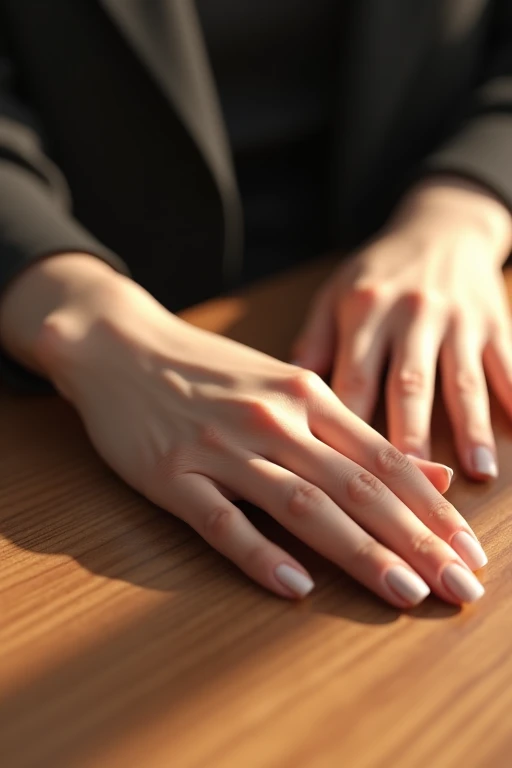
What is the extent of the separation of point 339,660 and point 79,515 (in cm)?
20

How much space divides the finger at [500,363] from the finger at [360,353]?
0.28 feet

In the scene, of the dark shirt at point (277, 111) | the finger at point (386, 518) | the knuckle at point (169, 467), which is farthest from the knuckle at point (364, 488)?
the dark shirt at point (277, 111)

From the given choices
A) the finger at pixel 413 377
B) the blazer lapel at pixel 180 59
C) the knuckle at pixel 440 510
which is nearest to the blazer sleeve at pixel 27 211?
the blazer lapel at pixel 180 59

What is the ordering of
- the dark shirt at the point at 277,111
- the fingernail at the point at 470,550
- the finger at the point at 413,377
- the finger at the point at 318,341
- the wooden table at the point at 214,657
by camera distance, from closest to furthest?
the wooden table at the point at 214,657 → the fingernail at the point at 470,550 → the finger at the point at 413,377 → the finger at the point at 318,341 → the dark shirt at the point at 277,111

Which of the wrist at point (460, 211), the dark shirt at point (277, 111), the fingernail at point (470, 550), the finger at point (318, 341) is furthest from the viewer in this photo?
the dark shirt at point (277, 111)

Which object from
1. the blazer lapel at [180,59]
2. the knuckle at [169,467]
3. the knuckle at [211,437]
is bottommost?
the knuckle at [169,467]

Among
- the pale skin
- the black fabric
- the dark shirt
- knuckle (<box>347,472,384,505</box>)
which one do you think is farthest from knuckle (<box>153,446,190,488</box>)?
the dark shirt

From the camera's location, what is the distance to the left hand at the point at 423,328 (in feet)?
1.87

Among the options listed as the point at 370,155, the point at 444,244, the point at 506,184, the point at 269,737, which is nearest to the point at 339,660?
the point at 269,737

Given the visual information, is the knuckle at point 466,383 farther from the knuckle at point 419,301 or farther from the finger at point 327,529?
the finger at point 327,529

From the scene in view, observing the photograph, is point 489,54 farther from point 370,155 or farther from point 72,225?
point 72,225

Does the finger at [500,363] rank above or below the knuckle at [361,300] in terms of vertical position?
below

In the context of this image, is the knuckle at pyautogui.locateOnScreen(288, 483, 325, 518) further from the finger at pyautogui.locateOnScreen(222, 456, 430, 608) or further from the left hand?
the left hand

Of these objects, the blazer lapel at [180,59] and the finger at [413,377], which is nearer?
the finger at [413,377]
